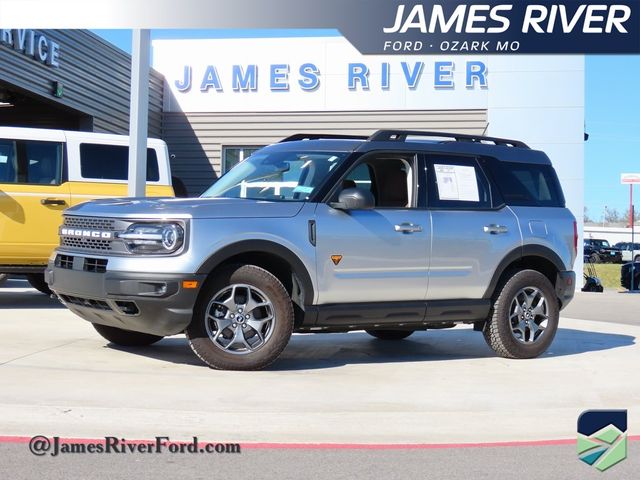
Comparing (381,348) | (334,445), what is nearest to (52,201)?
(381,348)

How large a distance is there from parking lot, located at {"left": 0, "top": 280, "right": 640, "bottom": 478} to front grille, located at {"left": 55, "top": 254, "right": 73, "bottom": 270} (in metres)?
0.76

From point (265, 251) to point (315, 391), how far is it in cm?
122

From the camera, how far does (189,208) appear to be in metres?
6.56

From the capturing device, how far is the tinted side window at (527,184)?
814 cm

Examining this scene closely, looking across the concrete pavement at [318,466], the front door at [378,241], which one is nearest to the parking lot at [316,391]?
the concrete pavement at [318,466]

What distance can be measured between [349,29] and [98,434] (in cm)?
1269

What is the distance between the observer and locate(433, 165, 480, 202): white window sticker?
7758 mm

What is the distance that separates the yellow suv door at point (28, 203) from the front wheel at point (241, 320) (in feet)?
16.0

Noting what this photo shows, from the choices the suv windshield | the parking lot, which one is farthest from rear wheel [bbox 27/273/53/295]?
the suv windshield

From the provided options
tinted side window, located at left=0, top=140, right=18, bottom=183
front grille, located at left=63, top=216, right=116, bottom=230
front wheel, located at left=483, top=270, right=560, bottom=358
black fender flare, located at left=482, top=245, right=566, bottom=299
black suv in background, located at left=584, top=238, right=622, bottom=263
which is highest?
tinted side window, located at left=0, top=140, right=18, bottom=183

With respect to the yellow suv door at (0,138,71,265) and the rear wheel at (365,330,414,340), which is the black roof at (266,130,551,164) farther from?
the yellow suv door at (0,138,71,265)

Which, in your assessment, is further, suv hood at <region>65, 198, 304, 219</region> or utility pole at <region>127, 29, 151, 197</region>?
utility pole at <region>127, 29, 151, 197</region>

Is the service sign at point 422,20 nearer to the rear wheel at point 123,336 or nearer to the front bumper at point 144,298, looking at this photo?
the rear wheel at point 123,336

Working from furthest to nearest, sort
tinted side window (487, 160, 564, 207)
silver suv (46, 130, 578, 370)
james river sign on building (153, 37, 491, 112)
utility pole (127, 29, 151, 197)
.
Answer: james river sign on building (153, 37, 491, 112), utility pole (127, 29, 151, 197), tinted side window (487, 160, 564, 207), silver suv (46, 130, 578, 370)
